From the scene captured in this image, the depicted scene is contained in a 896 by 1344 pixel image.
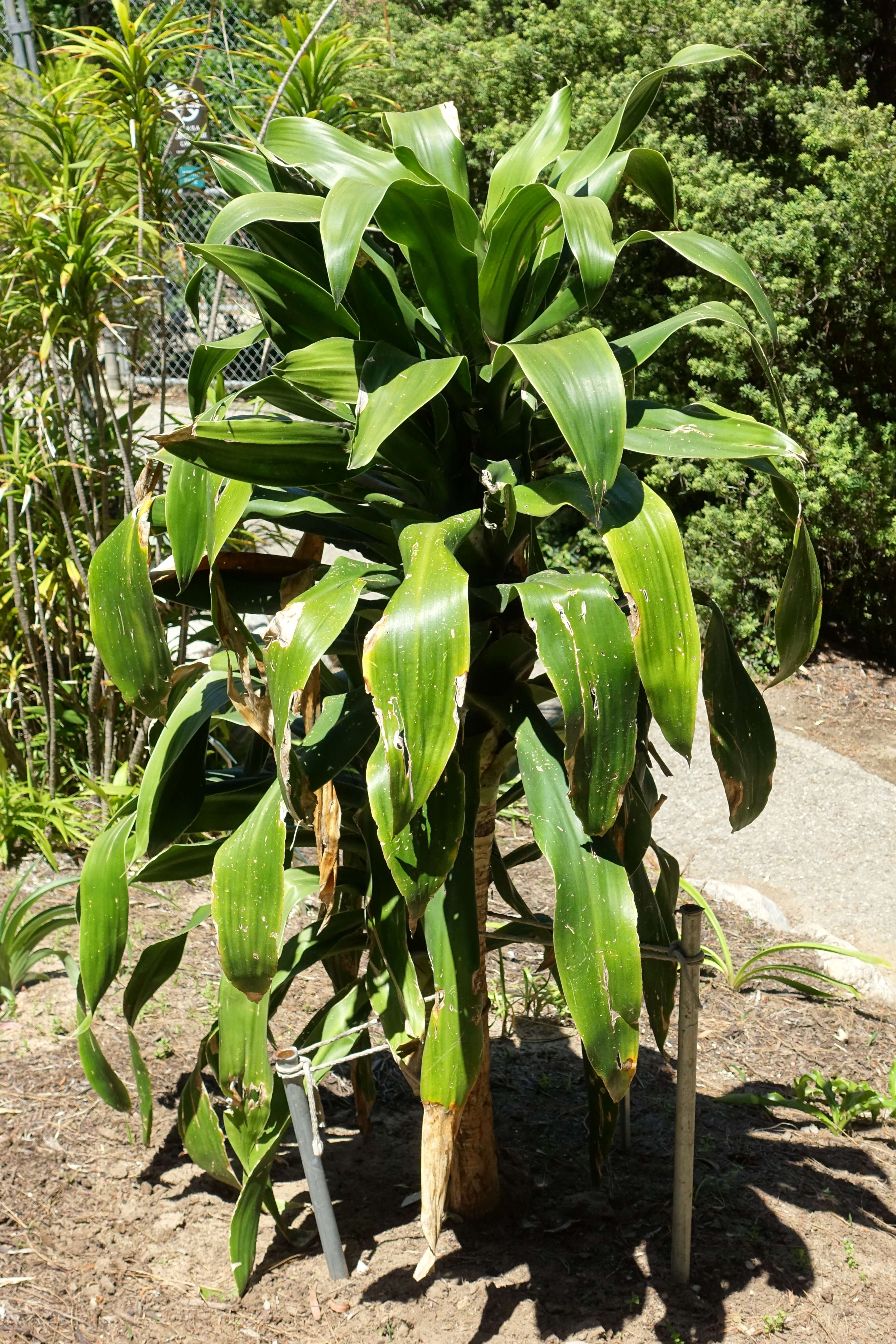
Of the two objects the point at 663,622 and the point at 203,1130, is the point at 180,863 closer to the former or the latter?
the point at 203,1130

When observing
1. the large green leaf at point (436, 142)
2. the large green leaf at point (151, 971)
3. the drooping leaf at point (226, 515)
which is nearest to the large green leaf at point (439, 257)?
the large green leaf at point (436, 142)

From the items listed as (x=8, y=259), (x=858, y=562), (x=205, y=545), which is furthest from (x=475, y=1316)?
(x=858, y=562)

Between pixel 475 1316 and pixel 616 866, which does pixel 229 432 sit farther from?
pixel 475 1316

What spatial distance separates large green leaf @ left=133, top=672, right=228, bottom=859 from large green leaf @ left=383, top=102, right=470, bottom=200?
94cm

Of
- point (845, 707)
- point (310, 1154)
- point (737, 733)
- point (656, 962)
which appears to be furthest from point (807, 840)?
point (310, 1154)

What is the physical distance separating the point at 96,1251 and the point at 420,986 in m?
0.93

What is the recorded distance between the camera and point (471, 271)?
160 cm

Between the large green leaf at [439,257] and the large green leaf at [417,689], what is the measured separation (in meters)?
0.54

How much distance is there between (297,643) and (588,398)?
498 millimetres

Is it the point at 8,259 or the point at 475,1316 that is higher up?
the point at 8,259

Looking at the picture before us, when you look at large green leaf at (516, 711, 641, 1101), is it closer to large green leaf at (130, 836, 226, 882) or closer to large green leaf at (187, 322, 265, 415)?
large green leaf at (130, 836, 226, 882)

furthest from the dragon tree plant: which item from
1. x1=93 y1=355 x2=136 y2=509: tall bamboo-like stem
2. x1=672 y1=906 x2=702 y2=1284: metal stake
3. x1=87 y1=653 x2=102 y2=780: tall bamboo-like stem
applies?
x1=87 y1=653 x2=102 y2=780: tall bamboo-like stem

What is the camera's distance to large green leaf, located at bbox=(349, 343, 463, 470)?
1363 millimetres

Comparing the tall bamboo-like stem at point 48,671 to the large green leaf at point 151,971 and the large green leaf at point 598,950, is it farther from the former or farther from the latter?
the large green leaf at point 598,950
